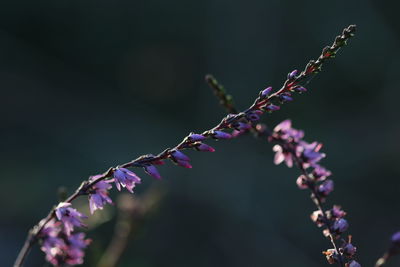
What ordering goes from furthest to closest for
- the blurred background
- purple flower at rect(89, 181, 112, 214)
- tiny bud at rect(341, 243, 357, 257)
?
1. the blurred background
2. purple flower at rect(89, 181, 112, 214)
3. tiny bud at rect(341, 243, 357, 257)

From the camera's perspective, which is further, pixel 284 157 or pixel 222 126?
pixel 284 157

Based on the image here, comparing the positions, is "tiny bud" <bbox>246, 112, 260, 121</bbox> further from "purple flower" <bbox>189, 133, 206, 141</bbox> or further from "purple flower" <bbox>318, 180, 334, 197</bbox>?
"purple flower" <bbox>318, 180, 334, 197</bbox>

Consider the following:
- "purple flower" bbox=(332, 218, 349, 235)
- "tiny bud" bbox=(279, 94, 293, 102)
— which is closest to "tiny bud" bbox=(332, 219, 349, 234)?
"purple flower" bbox=(332, 218, 349, 235)

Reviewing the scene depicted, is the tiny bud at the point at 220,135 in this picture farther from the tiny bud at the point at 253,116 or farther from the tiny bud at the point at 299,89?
the tiny bud at the point at 299,89

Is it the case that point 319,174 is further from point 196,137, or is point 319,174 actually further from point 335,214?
point 196,137

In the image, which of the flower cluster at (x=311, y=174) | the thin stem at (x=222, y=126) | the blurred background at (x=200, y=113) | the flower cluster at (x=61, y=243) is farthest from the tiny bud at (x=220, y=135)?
the blurred background at (x=200, y=113)

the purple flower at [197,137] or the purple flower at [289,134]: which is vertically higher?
the purple flower at [197,137]

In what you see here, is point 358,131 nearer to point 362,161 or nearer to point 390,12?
point 362,161

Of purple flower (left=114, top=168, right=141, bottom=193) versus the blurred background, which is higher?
the blurred background

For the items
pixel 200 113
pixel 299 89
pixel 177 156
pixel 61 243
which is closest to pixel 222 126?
pixel 177 156
